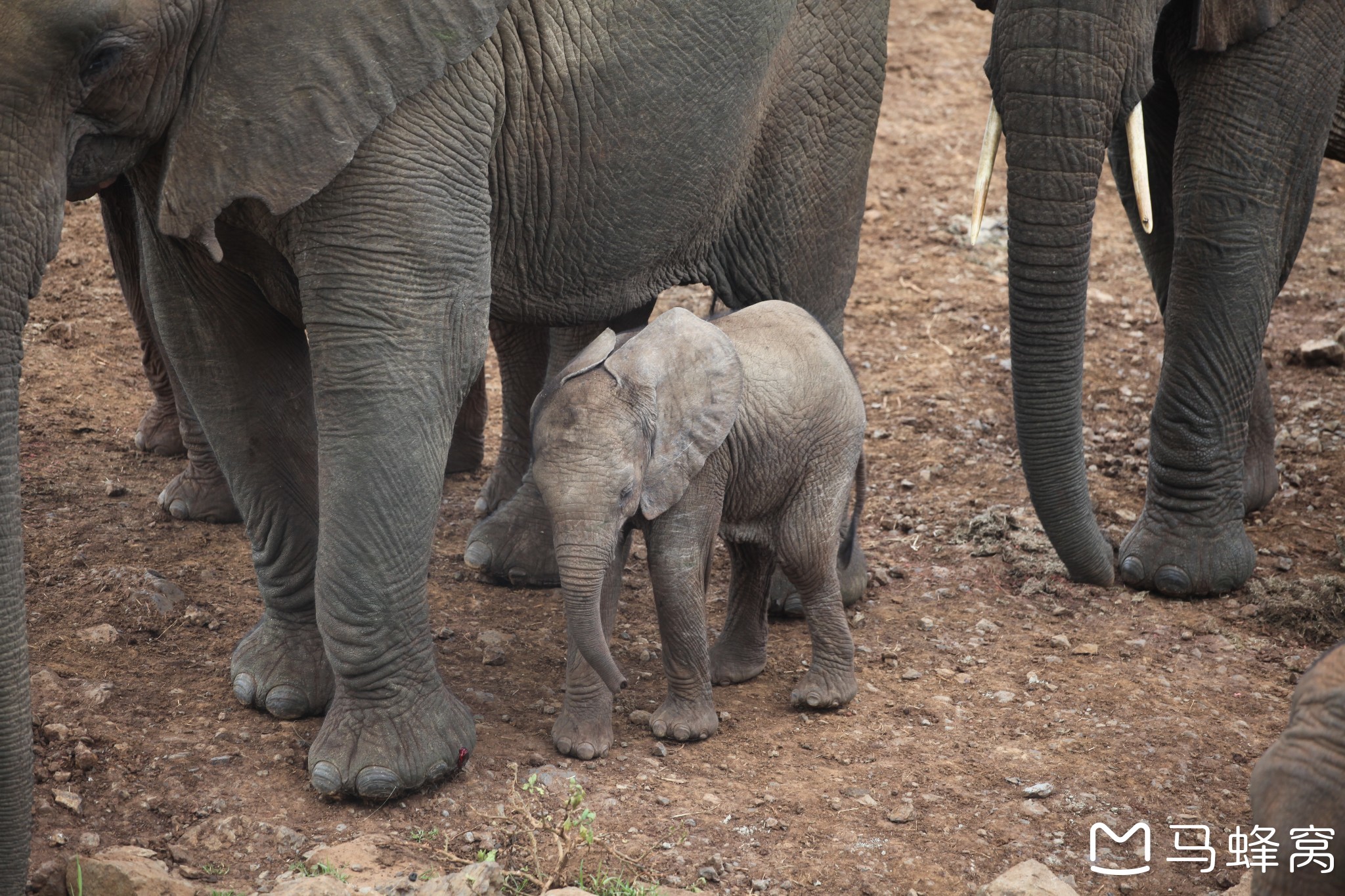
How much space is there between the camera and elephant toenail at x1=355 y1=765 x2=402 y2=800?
3.67 meters

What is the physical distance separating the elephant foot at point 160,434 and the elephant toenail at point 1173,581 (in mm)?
3667

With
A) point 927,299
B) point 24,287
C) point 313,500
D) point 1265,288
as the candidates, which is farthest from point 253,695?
point 927,299

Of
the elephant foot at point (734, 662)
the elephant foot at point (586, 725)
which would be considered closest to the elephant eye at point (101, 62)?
the elephant foot at point (586, 725)

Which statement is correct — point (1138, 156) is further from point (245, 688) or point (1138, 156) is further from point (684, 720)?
point (245, 688)

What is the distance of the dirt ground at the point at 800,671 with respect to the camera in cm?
361

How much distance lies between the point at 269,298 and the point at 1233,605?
10.8ft

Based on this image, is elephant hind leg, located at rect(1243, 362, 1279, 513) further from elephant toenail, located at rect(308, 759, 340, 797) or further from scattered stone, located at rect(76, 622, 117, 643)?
scattered stone, located at rect(76, 622, 117, 643)

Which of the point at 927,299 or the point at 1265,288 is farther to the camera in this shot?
the point at 927,299

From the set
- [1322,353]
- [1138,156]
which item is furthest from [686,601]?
[1322,353]

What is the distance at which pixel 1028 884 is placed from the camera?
316 centimetres

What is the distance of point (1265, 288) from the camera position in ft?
16.5

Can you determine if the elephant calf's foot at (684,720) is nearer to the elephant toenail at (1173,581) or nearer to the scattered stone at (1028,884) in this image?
the scattered stone at (1028,884)

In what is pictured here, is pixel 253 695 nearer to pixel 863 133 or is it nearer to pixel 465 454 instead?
pixel 465 454

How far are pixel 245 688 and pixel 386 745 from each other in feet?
2.09
